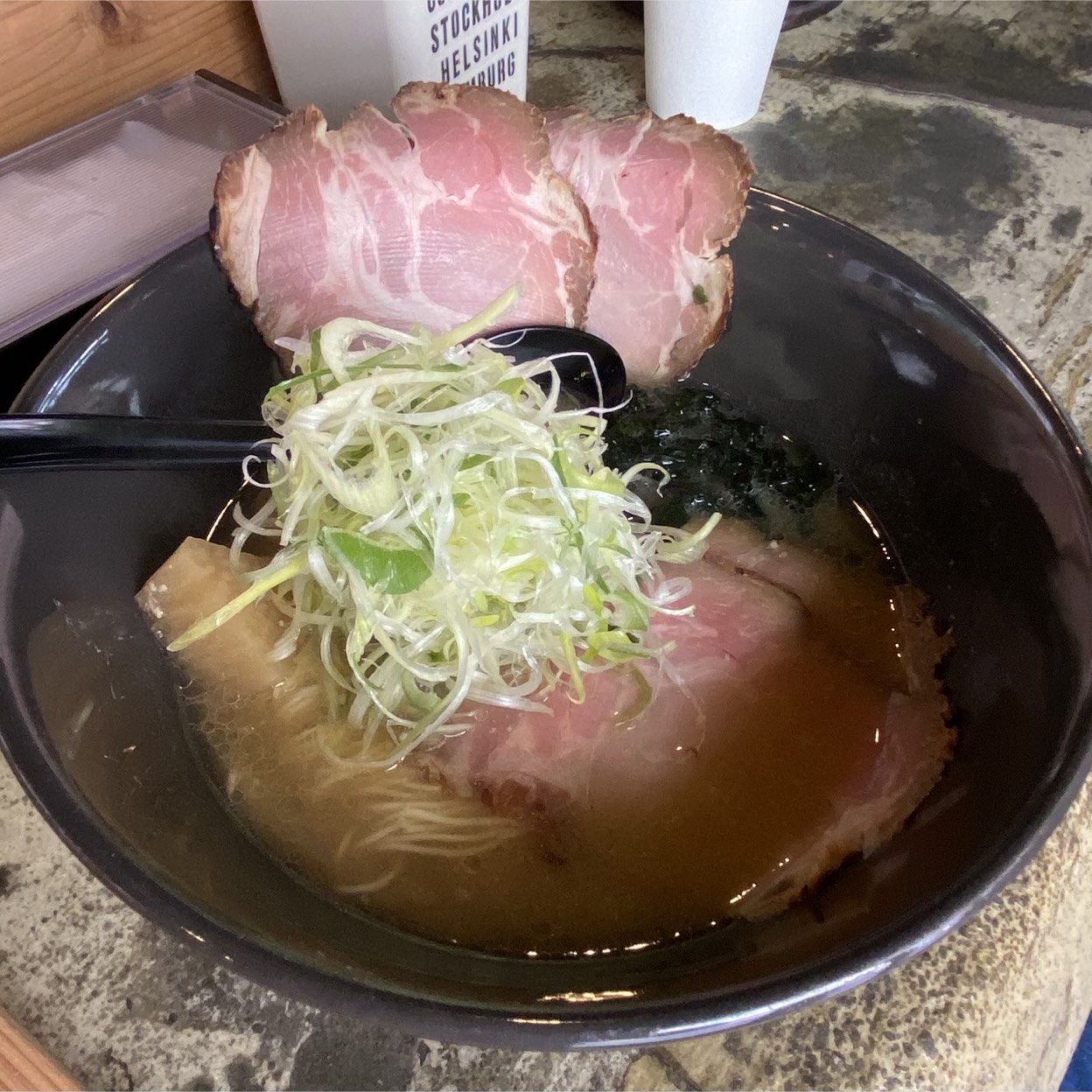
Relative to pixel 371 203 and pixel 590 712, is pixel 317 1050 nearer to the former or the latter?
pixel 590 712

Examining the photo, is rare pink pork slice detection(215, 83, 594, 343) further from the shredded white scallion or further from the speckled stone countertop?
the speckled stone countertop

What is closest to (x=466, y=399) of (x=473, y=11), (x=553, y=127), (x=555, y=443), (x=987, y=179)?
(x=555, y=443)

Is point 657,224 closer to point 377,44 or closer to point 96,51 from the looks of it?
point 377,44

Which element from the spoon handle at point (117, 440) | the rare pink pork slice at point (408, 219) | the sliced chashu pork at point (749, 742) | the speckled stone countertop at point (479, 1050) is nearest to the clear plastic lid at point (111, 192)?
the rare pink pork slice at point (408, 219)

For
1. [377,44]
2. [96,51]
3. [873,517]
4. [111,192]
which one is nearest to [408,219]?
[377,44]

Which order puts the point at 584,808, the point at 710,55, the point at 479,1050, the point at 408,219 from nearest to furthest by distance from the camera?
the point at 479,1050 → the point at 584,808 → the point at 408,219 → the point at 710,55

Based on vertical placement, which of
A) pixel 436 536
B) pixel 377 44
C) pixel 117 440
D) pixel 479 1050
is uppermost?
pixel 377 44
